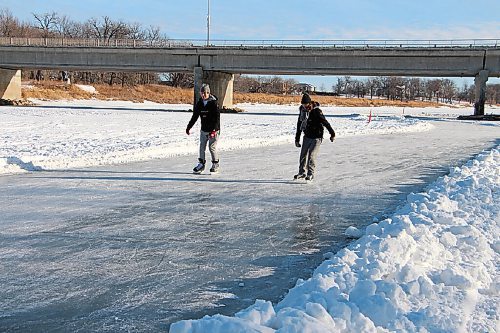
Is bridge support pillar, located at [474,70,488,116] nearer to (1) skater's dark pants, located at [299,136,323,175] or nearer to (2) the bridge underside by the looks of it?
(2) the bridge underside

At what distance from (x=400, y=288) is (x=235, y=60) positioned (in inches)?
2035

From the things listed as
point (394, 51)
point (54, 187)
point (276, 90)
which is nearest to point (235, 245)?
point (54, 187)

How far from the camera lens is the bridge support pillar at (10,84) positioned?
58.4 meters

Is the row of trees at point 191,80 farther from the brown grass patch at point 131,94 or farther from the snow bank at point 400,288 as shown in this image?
the snow bank at point 400,288

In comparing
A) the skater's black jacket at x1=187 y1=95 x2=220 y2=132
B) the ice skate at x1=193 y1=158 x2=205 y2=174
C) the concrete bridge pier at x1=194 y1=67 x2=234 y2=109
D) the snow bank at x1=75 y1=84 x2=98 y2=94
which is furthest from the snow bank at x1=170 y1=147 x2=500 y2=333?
the snow bank at x1=75 y1=84 x2=98 y2=94

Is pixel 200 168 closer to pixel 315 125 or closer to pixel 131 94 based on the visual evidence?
pixel 315 125

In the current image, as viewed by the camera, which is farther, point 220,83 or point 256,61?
point 220,83

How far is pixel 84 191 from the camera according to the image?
31.8ft

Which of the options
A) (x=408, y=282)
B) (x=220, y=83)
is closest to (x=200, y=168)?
(x=408, y=282)

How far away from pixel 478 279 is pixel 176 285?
275 cm

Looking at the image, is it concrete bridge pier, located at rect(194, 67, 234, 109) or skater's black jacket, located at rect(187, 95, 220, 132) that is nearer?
skater's black jacket, located at rect(187, 95, 220, 132)

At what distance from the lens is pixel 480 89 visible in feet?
171

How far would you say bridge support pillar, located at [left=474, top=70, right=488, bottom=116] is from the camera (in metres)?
51.1

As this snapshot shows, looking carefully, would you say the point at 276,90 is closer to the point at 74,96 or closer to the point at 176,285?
the point at 74,96
